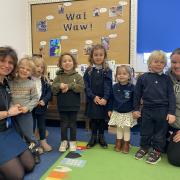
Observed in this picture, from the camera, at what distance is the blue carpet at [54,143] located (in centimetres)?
195

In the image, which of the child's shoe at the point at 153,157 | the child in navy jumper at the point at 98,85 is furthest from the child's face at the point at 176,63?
the child's shoe at the point at 153,157

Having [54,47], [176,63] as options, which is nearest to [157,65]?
[176,63]

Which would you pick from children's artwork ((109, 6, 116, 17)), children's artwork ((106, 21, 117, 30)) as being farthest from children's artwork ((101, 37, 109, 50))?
children's artwork ((109, 6, 116, 17))

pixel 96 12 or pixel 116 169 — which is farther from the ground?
pixel 96 12

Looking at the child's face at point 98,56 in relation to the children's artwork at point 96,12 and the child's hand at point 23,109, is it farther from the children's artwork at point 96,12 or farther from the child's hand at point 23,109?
the children's artwork at point 96,12

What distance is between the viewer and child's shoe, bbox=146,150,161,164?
2.11m

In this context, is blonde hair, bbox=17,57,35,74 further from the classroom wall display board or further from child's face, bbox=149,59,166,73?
the classroom wall display board

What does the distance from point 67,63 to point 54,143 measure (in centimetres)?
92

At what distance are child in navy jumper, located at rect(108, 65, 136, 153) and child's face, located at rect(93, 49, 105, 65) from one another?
0.19 m

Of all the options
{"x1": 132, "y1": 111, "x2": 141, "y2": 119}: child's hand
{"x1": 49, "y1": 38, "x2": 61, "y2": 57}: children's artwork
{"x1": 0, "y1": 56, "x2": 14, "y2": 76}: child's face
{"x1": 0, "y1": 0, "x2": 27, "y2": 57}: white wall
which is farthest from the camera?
{"x1": 49, "y1": 38, "x2": 61, "y2": 57}: children's artwork

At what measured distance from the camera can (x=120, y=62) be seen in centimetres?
318

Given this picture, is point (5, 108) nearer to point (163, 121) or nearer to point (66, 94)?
point (66, 94)

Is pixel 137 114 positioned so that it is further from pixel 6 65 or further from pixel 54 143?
pixel 6 65

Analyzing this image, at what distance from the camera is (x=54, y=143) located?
262 centimetres
